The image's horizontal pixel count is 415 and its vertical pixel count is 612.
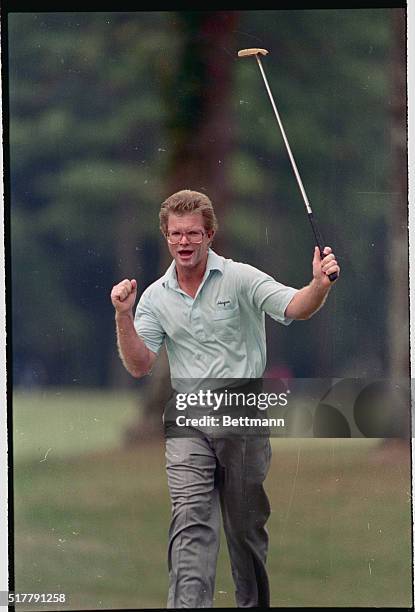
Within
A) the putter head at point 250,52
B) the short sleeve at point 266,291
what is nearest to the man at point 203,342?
the short sleeve at point 266,291

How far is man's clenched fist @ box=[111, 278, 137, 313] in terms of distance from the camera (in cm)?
669

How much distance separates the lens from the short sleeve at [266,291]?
6.65 m

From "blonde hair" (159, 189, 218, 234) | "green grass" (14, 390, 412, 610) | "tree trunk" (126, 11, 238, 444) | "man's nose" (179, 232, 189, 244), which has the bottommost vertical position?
"green grass" (14, 390, 412, 610)

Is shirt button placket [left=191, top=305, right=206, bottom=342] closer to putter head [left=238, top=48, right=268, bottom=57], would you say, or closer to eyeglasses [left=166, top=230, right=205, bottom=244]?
eyeglasses [left=166, top=230, right=205, bottom=244]

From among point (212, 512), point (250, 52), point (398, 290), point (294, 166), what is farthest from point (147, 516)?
point (250, 52)

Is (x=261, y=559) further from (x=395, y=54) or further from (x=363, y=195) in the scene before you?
(x=395, y=54)

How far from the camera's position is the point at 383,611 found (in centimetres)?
675

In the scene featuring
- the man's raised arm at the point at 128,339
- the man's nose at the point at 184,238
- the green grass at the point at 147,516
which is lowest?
the green grass at the point at 147,516

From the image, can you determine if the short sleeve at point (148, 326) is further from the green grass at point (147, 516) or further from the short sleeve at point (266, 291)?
the short sleeve at point (266, 291)

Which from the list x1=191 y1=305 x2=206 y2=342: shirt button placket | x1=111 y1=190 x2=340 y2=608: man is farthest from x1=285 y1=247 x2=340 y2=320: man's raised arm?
x1=191 y1=305 x2=206 y2=342: shirt button placket

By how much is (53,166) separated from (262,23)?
1.09 metres

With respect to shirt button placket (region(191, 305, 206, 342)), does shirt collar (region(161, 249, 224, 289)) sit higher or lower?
higher

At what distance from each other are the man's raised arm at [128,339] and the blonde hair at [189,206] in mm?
339

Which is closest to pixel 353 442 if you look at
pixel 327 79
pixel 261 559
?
pixel 261 559
